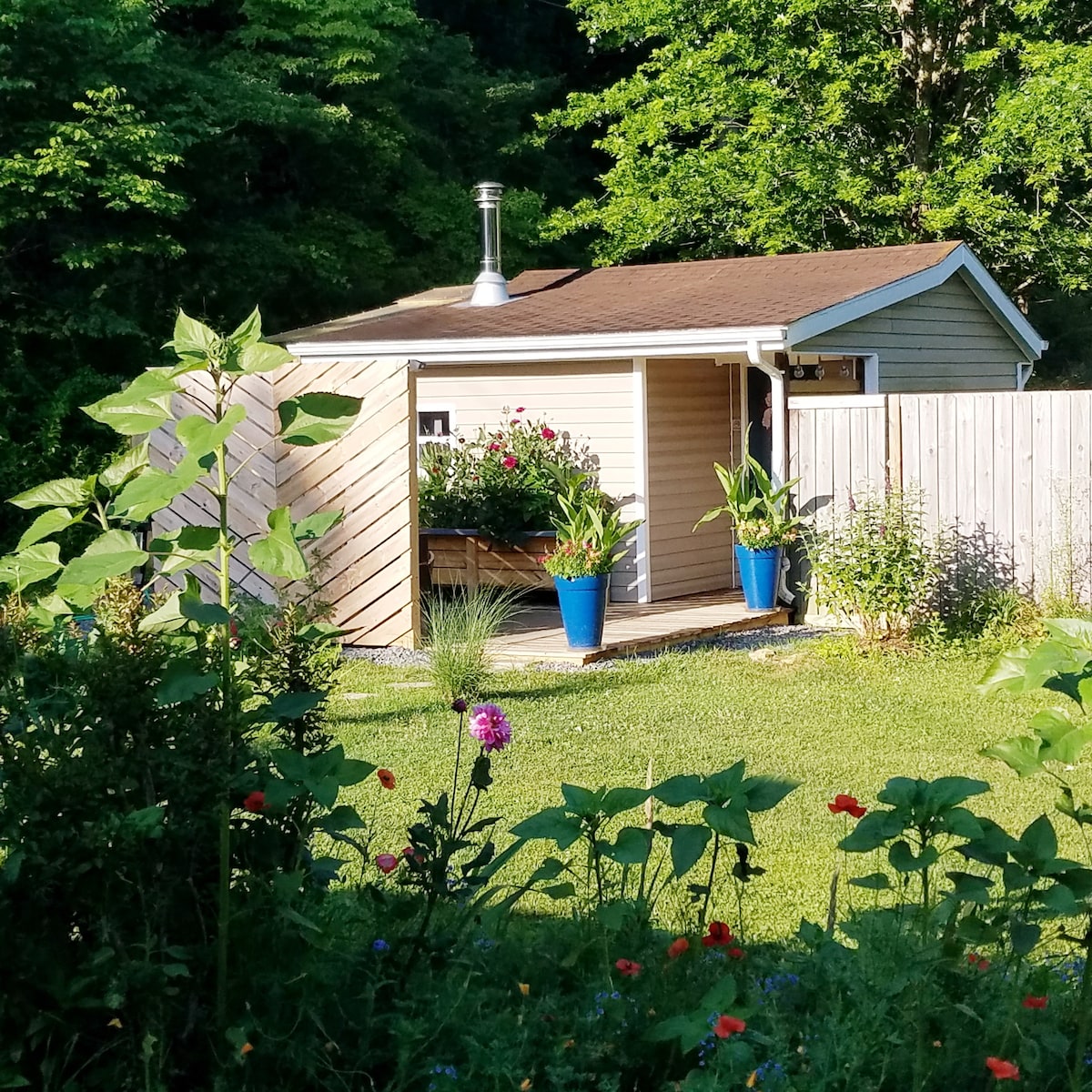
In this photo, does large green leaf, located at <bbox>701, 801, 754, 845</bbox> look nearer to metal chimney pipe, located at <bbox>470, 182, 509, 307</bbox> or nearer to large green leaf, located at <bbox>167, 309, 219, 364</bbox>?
large green leaf, located at <bbox>167, 309, 219, 364</bbox>

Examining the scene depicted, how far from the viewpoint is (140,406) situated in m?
2.82

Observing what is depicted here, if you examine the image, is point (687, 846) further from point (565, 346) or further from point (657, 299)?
point (657, 299)

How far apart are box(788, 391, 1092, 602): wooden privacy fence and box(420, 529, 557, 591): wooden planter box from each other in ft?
7.92

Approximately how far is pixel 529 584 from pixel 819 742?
16.9 feet

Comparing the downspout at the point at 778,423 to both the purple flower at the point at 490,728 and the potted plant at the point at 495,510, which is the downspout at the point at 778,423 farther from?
the purple flower at the point at 490,728

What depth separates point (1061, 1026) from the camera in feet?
9.90

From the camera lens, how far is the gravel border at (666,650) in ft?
32.6

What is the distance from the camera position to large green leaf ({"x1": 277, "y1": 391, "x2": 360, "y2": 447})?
2.78 metres

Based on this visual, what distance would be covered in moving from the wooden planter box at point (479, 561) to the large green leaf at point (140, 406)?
920 cm

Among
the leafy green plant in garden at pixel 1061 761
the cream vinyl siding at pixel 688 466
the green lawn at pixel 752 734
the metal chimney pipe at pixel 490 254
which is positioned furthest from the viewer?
the metal chimney pipe at pixel 490 254

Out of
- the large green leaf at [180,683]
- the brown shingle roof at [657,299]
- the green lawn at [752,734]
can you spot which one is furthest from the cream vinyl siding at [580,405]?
the large green leaf at [180,683]


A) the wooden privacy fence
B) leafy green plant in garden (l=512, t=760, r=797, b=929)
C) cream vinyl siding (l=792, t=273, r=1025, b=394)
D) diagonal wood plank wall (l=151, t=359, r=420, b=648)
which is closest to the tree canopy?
cream vinyl siding (l=792, t=273, r=1025, b=394)

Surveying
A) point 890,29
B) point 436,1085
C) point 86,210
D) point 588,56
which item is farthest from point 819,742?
point 588,56

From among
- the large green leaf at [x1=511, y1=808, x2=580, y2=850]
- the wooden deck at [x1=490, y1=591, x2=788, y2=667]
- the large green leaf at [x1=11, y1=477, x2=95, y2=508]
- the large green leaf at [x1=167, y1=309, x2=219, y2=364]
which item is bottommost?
the wooden deck at [x1=490, y1=591, x2=788, y2=667]
